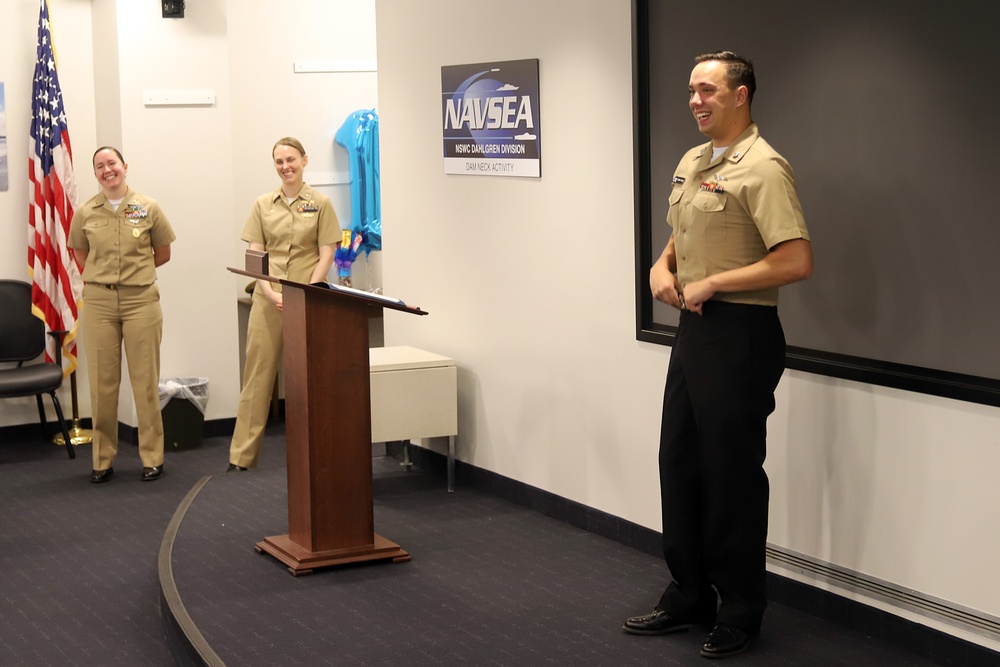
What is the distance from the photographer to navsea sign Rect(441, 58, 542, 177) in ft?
17.3

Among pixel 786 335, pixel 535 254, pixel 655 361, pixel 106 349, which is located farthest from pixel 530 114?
pixel 106 349

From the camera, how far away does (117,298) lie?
21.2 ft

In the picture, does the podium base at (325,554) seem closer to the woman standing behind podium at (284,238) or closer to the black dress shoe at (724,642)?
the black dress shoe at (724,642)

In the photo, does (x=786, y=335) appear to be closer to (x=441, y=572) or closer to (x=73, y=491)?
(x=441, y=572)

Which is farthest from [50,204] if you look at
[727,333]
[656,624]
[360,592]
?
[727,333]

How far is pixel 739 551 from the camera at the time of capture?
12.0 ft

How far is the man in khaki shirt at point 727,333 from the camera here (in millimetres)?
3465

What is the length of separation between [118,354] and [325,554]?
8.20 feet

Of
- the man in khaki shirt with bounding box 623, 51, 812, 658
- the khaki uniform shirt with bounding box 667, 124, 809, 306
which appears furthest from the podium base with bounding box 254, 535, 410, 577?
the khaki uniform shirt with bounding box 667, 124, 809, 306

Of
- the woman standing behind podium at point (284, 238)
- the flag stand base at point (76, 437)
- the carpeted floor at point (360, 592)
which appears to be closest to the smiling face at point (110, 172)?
the woman standing behind podium at point (284, 238)

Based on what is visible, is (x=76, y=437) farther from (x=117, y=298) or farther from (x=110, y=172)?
(x=110, y=172)

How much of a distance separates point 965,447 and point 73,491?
4621mm

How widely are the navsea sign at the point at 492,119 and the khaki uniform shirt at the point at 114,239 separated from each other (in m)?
1.75

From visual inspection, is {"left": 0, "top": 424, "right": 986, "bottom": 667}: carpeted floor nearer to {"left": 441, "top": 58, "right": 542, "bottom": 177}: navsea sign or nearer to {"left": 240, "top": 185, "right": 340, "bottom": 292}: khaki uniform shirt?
{"left": 240, "top": 185, "right": 340, "bottom": 292}: khaki uniform shirt
